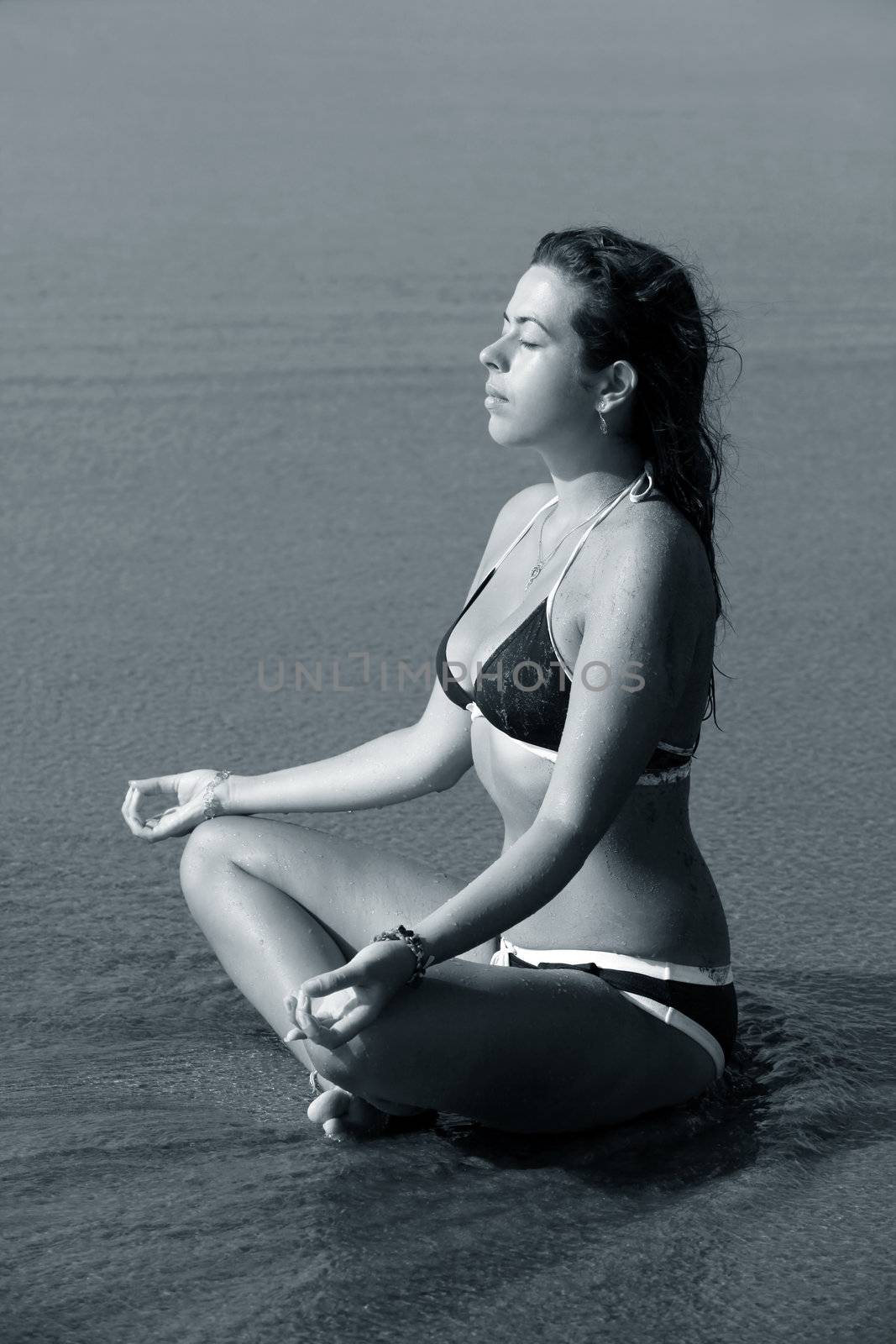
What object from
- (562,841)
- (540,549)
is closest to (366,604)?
(540,549)

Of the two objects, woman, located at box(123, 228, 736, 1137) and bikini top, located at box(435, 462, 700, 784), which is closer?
woman, located at box(123, 228, 736, 1137)

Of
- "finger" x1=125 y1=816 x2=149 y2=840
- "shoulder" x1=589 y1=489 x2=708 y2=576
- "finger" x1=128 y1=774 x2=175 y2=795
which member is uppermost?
"shoulder" x1=589 y1=489 x2=708 y2=576

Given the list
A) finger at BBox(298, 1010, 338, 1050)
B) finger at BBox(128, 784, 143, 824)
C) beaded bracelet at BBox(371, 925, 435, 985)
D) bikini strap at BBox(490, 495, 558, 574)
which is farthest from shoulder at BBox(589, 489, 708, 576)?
finger at BBox(128, 784, 143, 824)

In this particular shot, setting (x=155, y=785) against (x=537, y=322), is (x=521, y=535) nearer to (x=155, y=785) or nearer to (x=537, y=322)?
(x=537, y=322)

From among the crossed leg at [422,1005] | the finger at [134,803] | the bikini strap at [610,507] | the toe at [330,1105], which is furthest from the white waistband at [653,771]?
the finger at [134,803]

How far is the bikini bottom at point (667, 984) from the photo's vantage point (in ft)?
7.30

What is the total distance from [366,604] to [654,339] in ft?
6.60

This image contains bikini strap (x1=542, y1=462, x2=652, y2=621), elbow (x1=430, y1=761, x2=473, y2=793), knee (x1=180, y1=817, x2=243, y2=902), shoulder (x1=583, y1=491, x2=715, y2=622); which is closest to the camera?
shoulder (x1=583, y1=491, x2=715, y2=622)

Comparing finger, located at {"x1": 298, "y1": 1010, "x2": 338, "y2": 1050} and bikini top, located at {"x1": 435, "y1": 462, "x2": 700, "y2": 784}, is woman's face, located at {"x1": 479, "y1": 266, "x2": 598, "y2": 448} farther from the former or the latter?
finger, located at {"x1": 298, "y1": 1010, "x2": 338, "y2": 1050}

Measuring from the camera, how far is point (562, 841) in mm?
2090

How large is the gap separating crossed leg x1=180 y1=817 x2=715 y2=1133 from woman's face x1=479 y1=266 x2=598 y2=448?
600 millimetres

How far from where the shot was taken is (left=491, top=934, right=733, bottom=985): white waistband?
87.8 inches

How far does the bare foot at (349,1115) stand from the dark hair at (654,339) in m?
0.73

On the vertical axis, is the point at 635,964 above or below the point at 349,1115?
above
